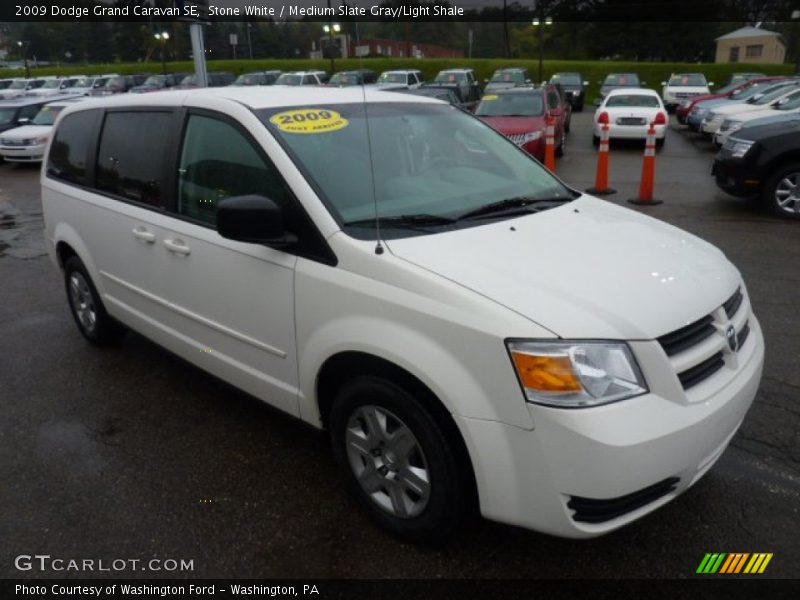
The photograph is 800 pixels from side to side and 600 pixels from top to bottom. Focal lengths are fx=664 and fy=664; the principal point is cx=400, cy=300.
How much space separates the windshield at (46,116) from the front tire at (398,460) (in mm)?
17028

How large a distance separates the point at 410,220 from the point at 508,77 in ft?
84.8

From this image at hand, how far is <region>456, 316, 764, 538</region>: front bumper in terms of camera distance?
212 centimetres

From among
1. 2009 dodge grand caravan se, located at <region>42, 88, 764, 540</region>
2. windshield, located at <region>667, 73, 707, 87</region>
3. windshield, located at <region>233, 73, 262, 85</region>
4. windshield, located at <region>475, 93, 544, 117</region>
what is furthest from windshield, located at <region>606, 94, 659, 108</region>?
windshield, located at <region>233, 73, 262, 85</region>

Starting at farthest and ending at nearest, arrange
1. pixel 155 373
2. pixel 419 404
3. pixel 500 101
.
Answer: pixel 500 101, pixel 155 373, pixel 419 404

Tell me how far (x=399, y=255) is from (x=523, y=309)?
0.55 meters

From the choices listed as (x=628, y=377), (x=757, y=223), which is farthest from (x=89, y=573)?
(x=757, y=223)

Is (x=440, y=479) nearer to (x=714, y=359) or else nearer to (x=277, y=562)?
(x=277, y=562)

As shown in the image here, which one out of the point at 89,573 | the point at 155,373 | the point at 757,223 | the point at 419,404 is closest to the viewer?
the point at 419,404

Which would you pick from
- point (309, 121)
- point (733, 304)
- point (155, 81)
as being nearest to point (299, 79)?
point (155, 81)

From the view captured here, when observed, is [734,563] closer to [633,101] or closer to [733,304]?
[733,304]

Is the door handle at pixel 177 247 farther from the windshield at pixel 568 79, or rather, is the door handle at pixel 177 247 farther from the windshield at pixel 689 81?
the windshield at pixel 568 79

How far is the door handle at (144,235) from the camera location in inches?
142

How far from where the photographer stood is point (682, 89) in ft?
89.8

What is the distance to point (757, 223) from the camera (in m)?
8.30
